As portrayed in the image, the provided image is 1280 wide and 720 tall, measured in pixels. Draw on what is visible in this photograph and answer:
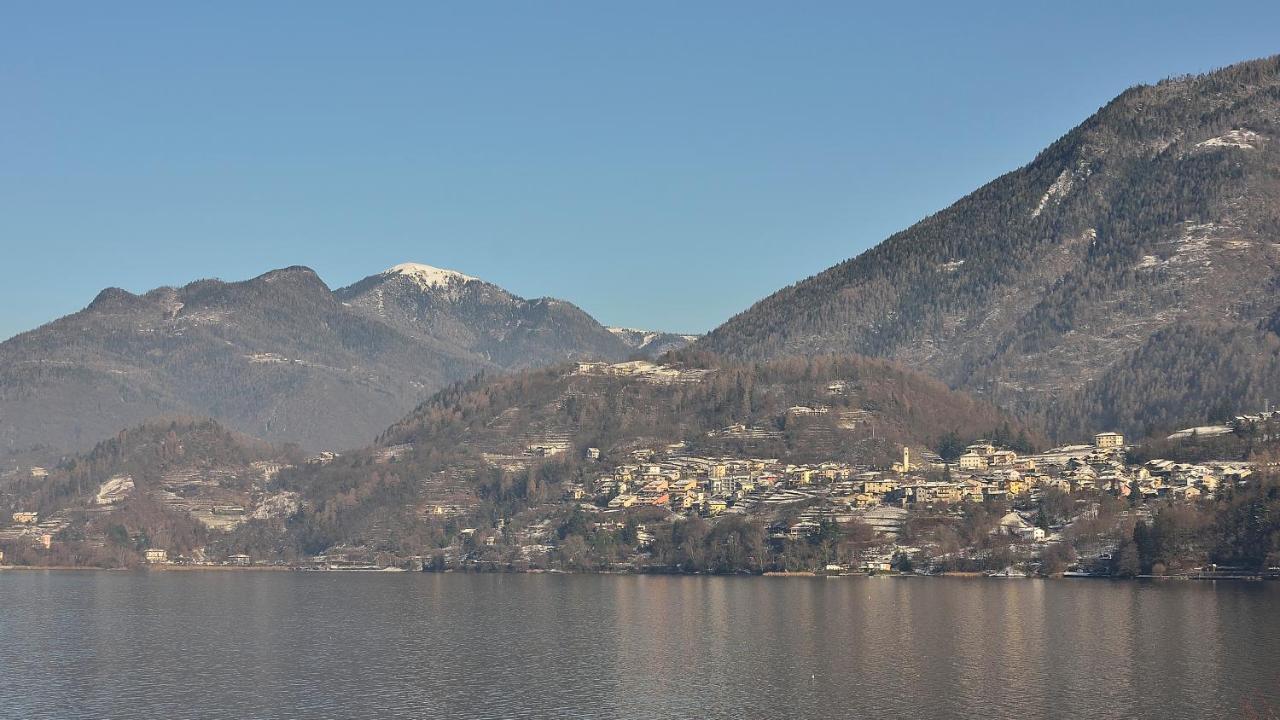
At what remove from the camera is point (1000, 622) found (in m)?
156

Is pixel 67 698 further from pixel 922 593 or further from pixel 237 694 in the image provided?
pixel 922 593

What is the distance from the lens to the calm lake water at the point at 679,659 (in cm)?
11125

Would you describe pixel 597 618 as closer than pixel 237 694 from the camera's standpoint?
No

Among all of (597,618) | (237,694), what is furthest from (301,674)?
(597,618)

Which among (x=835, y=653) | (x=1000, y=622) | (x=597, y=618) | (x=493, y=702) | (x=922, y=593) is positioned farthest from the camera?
(x=922, y=593)

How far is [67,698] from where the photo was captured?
116375 mm

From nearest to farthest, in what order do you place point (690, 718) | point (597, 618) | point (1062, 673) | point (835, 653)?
point (690, 718) < point (1062, 673) < point (835, 653) < point (597, 618)

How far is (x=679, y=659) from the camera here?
135000 millimetres

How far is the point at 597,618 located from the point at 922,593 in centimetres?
4728

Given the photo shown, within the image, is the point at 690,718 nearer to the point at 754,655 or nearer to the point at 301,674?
the point at 754,655

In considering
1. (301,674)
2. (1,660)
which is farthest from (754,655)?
(1,660)

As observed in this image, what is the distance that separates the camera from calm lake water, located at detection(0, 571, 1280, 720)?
11125 centimetres

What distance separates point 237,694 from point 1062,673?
63232 mm

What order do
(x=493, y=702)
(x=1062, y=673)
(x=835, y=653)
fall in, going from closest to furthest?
(x=493, y=702) < (x=1062, y=673) < (x=835, y=653)
